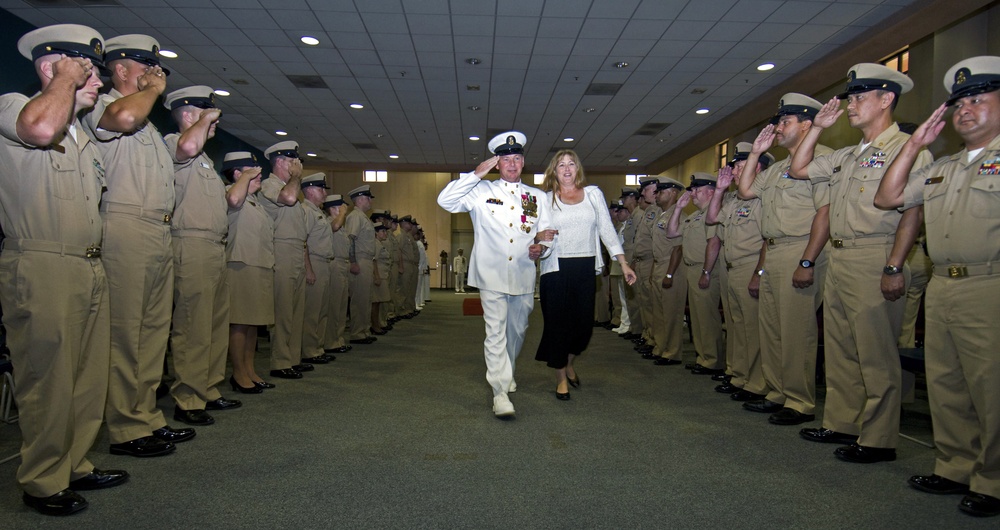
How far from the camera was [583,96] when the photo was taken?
34.6 feet

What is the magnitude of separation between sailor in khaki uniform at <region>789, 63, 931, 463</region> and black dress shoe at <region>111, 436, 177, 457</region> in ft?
10.4

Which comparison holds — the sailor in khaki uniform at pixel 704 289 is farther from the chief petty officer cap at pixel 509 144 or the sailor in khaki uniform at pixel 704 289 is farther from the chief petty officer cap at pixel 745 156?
the chief petty officer cap at pixel 509 144

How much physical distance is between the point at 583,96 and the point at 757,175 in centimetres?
677

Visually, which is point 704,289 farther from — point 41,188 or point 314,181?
point 41,188

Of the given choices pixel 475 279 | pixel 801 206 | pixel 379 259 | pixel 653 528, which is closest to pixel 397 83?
pixel 379 259

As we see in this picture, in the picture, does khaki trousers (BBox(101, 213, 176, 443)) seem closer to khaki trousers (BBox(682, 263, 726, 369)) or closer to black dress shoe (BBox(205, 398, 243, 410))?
black dress shoe (BBox(205, 398, 243, 410))

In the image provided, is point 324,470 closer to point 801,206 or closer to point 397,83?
→ point 801,206

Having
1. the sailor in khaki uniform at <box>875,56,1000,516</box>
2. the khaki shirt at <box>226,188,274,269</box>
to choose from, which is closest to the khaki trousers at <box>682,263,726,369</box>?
the sailor in khaki uniform at <box>875,56,1000,516</box>

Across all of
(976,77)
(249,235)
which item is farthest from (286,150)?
(976,77)

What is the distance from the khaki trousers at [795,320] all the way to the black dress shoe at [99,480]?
343 cm

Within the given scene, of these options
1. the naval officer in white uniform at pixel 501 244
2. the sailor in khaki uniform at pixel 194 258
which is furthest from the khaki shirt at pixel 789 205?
the sailor in khaki uniform at pixel 194 258

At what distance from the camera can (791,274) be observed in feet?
11.6

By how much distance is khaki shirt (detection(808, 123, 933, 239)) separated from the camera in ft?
9.13

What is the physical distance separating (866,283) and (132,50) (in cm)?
361
